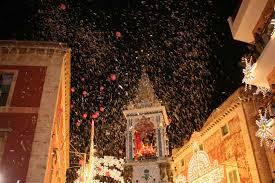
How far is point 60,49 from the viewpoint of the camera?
18516 mm

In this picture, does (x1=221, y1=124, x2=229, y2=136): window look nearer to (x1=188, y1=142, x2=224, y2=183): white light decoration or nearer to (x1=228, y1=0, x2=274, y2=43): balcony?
(x1=188, y1=142, x2=224, y2=183): white light decoration

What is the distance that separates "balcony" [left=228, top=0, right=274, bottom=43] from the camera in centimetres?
1295

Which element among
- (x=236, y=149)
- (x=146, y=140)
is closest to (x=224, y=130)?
(x=236, y=149)

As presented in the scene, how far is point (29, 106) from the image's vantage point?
55.0 ft

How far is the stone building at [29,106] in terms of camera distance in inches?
592

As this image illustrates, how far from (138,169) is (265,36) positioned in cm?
1398

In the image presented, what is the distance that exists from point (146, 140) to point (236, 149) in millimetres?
6831

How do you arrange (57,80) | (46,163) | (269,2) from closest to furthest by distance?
(269,2)
(46,163)
(57,80)

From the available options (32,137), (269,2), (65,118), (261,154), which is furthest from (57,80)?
(261,154)

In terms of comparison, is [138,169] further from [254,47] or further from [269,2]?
[269,2]

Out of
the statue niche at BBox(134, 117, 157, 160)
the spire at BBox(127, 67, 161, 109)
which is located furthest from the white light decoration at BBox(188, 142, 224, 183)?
the spire at BBox(127, 67, 161, 109)

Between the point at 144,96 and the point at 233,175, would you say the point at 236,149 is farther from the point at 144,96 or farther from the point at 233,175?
the point at 144,96

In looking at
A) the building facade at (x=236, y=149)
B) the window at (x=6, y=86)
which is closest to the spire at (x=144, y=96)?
the building facade at (x=236, y=149)

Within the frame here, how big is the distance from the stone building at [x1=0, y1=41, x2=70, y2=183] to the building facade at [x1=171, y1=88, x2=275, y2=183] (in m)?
11.0
